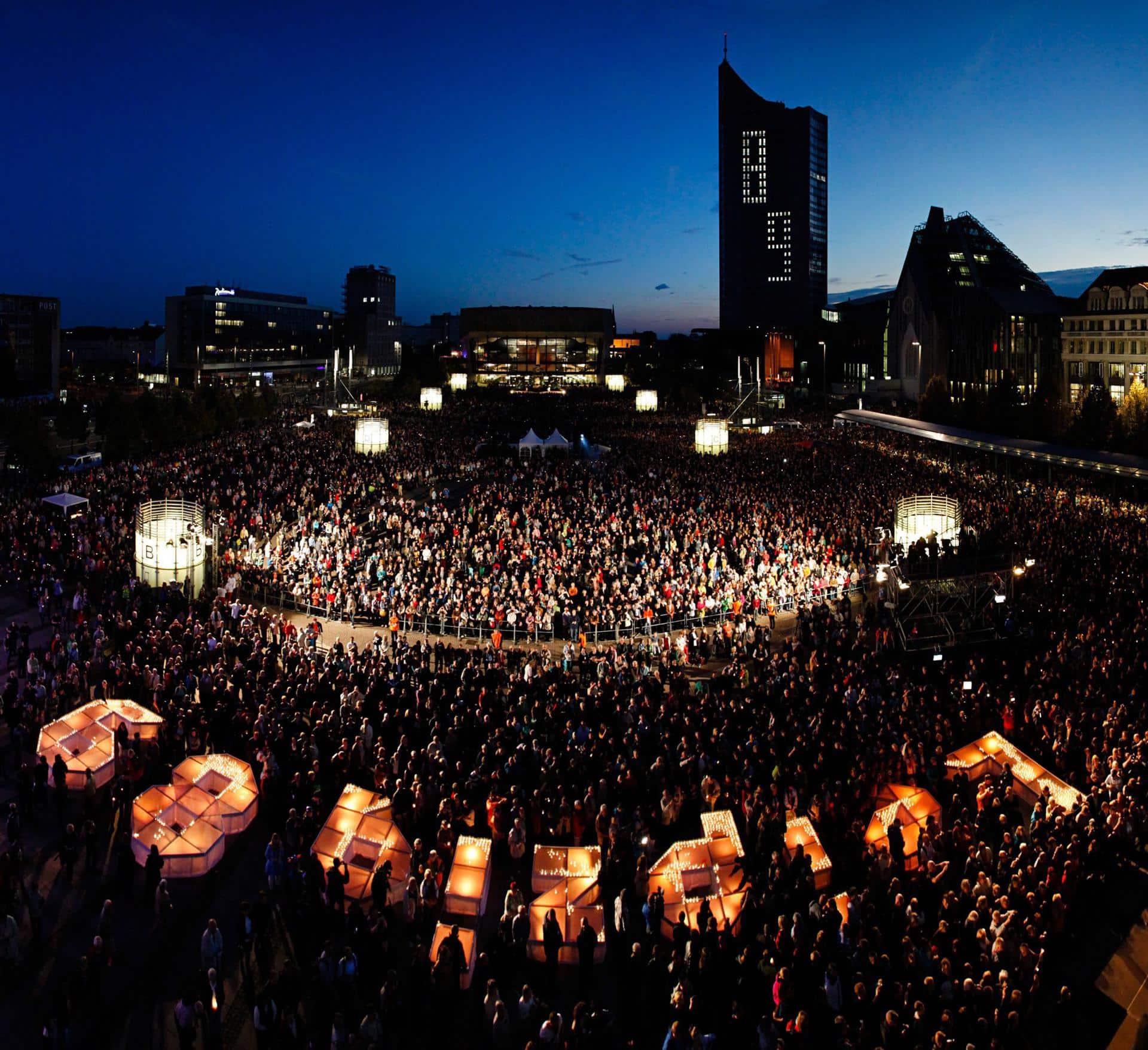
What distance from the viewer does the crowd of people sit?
7309 mm

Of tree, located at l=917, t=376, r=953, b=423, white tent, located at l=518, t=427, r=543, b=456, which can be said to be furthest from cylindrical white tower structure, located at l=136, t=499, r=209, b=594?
tree, located at l=917, t=376, r=953, b=423

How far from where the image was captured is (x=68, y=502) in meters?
23.8

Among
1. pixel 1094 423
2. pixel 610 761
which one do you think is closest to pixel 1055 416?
pixel 1094 423

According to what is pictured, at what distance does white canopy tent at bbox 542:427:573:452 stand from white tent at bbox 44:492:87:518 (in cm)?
2099

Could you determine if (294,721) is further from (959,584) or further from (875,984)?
→ (959,584)

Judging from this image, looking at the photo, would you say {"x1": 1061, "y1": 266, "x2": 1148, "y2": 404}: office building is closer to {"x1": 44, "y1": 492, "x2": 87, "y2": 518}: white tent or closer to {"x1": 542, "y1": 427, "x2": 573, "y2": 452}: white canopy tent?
{"x1": 542, "y1": 427, "x2": 573, "y2": 452}: white canopy tent

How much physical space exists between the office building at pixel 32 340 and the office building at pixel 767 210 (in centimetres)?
11765

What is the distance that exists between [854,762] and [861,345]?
94113 mm

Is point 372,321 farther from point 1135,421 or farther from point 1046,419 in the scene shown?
point 1135,421

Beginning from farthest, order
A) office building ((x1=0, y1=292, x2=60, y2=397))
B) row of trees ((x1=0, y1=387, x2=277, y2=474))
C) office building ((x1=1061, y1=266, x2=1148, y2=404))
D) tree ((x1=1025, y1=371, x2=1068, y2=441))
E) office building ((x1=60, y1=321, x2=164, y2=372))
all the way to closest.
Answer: office building ((x1=60, y1=321, x2=164, y2=372))
office building ((x1=0, y1=292, x2=60, y2=397))
office building ((x1=1061, y1=266, x2=1148, y2=404))
tree ((x1=1025, y1=371, x2=1068, y2=441))
row of trees ((x1=0, y1=387, x2=277, y2=474))

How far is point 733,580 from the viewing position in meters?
18.8

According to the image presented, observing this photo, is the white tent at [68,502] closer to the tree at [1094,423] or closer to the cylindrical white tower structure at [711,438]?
the cylindrical white tower structure at [711,438]

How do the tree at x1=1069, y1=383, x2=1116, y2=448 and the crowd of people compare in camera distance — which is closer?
the crowd of people

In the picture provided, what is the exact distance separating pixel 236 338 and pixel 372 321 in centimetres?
5154
